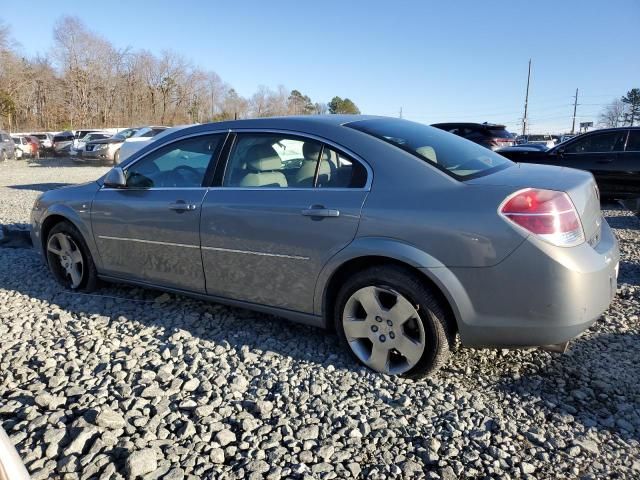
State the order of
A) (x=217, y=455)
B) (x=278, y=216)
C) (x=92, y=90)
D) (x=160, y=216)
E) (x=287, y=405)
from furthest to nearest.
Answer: (x=92, y=90) → (x=160, y=216) → (x=278, y=216) → (x=287, y=405) → (x=217, y=455)

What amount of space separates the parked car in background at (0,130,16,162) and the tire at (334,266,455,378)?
28.2 metres

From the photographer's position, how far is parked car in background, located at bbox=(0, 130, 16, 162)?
25.3 m

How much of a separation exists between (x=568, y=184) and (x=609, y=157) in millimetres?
7195

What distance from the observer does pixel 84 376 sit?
118 inches

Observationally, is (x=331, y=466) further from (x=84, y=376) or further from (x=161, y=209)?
(x=161, y=209)

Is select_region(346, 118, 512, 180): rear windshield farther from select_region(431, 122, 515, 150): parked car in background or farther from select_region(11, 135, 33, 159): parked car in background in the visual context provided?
select_region(11, 135, 33, 159): parked car in background

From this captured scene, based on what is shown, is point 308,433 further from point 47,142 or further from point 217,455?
point 47,142

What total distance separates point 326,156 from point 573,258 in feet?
4.92

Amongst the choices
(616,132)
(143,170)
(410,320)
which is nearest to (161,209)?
(143,170)

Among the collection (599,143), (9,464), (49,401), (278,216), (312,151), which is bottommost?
(49,401)

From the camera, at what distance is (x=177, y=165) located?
3.81 meters

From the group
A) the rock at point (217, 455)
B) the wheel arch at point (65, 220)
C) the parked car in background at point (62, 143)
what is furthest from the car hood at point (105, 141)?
the rock at point (217, 455)

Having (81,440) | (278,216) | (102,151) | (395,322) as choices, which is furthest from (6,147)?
(395,322)

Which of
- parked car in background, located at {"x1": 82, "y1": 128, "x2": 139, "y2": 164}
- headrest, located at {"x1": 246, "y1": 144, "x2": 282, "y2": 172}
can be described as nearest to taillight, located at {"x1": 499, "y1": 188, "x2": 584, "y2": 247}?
headrest, located at {"x1": 246, "y1": 144, "x2": 282, "y2": 172}
